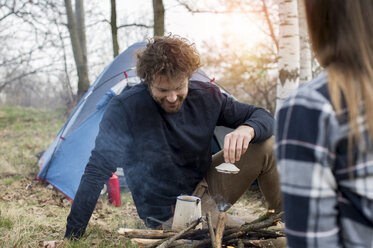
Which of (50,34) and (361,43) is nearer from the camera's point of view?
(361,43)

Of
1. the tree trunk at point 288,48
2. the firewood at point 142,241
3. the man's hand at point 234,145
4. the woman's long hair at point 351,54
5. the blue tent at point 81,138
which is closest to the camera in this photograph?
the woman's long hair at point 351,54

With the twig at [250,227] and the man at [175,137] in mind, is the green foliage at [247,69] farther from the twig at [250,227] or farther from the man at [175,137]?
the twig at [250,227]

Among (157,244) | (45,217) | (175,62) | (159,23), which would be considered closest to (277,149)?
(157,244)

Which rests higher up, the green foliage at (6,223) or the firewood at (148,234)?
the firewood at (148,234)

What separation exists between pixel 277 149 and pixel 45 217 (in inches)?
106

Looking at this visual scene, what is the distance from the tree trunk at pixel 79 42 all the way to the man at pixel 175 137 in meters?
7.94

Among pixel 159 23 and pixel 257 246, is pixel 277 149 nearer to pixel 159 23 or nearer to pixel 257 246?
pixel 257 246

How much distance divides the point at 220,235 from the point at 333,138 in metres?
1.24

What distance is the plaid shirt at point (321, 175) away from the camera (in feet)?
2.45

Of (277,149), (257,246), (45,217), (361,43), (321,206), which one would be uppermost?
(361,43)

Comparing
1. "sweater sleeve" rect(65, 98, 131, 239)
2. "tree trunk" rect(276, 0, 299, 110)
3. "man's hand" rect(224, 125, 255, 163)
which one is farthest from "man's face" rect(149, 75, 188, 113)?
"tree trunk" rect(276, 0, 299, 110)

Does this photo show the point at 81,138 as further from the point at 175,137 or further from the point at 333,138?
the point at 333,138

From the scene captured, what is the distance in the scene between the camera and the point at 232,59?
10.8 m

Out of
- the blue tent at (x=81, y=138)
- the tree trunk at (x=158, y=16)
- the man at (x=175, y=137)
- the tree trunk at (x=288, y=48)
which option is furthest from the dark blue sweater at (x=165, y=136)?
the tree trunk at (x=158, y=16)
